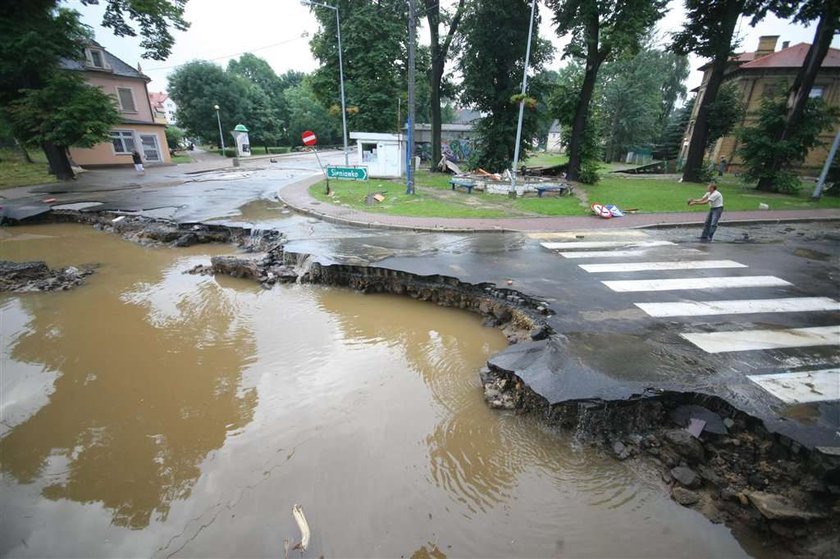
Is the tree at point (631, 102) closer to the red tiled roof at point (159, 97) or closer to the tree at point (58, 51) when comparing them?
the tree at point (58, 51)

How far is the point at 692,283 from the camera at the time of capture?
25.2 ft

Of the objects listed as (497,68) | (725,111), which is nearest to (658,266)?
(497,68)

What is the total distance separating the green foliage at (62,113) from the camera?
18578mm

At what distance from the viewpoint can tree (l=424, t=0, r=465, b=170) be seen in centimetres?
2289

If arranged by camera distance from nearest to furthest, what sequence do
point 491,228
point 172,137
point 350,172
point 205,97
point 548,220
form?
point 491,228 < point 548,220 < point 350,172 < point 205,97 < point 172,137

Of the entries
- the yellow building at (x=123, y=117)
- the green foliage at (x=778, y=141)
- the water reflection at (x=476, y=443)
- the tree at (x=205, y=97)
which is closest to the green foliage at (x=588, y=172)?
the green foliage at (x=778, y=141)

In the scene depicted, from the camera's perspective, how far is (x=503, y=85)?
23.0 meters

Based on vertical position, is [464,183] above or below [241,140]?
below

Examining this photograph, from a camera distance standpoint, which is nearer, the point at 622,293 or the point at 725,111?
the point at 622,293

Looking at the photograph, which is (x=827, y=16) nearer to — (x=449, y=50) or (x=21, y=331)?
(x=449, y=50)

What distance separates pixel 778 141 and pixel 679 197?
6.01m

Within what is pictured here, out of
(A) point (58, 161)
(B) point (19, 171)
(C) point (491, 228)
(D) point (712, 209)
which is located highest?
(A) point (58, 161)

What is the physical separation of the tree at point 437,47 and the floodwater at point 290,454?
22317mm

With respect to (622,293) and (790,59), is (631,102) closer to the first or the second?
(790,59)
